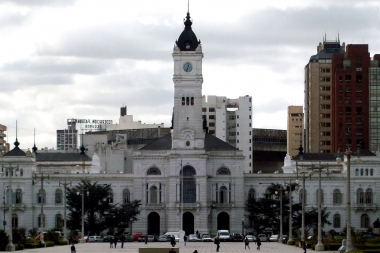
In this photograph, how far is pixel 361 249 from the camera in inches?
3900

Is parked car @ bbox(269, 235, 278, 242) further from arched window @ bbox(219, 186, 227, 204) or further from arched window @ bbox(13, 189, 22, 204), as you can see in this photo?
arched window @ bbox(13, 189, 22, 204)

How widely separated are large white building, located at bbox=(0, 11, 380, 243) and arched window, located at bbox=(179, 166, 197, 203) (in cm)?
15

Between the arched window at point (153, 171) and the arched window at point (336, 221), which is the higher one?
the arched window at point (153, 171)

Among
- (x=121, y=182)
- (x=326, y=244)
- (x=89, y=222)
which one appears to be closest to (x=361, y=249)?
(x=326, y=244)

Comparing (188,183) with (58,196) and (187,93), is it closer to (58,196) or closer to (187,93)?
(187,93)

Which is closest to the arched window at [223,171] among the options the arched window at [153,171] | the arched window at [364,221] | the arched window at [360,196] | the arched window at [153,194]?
the arched window at [153,171]

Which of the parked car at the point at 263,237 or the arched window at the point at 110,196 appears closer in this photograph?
the parked car at the point at 263,237

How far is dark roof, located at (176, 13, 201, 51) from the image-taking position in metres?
176

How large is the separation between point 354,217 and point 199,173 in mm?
25105

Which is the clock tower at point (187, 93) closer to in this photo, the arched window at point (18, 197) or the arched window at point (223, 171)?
the arched window at point (223, 171)

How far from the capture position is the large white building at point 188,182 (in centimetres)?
17262

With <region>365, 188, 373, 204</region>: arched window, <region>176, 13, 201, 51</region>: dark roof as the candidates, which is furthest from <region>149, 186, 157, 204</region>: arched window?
<region>365, 188, 373, 204</region>: arched window

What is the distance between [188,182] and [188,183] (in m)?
0.15

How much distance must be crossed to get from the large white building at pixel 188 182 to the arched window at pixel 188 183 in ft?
0.48
